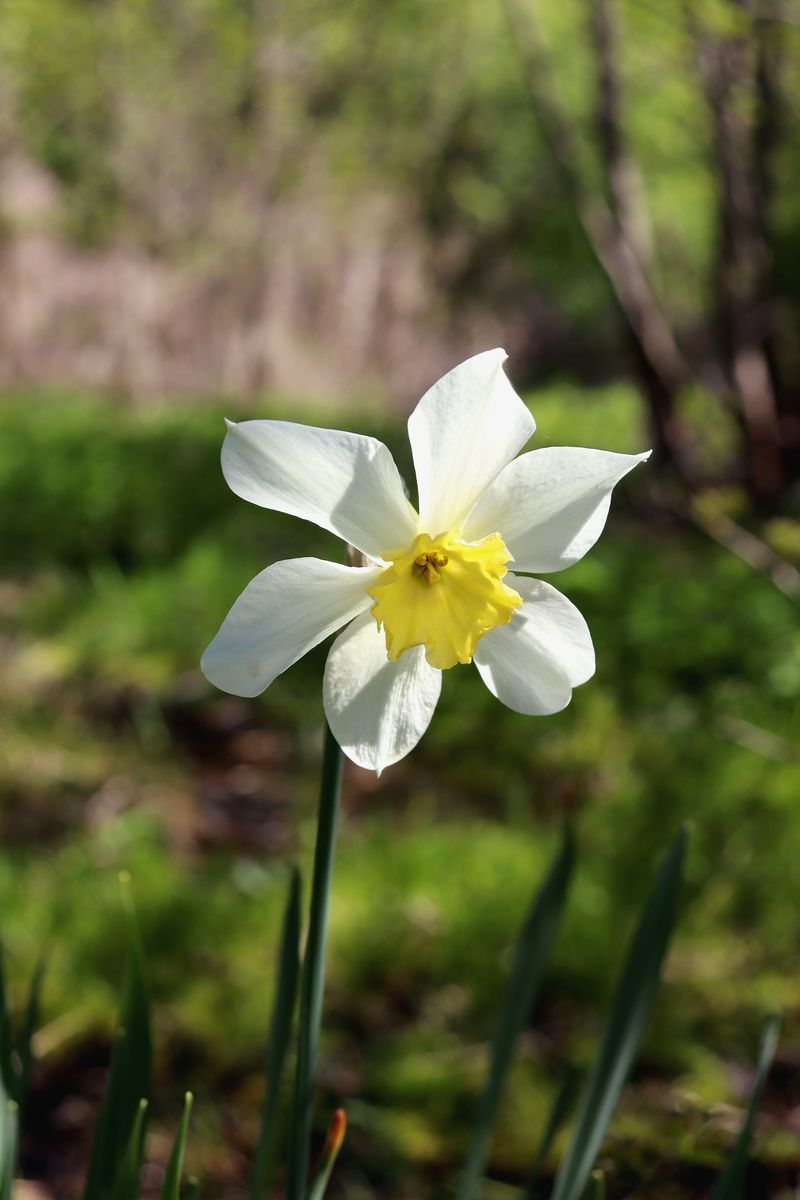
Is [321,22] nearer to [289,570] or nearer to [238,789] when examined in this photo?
[238,789]

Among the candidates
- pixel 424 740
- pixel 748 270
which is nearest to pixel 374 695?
pixel 424 740

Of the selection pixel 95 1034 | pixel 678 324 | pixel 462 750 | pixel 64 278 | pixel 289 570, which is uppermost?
pixel 289 570

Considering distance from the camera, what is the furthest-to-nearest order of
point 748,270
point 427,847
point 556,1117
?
1. point 748,270
2. point 427,847
3. point 556,1117

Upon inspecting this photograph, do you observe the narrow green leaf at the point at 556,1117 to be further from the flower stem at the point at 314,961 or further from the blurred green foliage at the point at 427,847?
the flower stem at the point at 314,961

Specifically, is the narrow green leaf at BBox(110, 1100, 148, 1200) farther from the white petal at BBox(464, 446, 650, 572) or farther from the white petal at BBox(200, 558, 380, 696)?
the white petal at BBox(464, 446, 650, 572)

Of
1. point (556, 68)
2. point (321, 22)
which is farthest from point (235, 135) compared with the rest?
point (556, 68)

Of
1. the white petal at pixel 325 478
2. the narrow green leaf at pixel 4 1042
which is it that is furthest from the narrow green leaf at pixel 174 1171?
the white petal at pixel 325 478

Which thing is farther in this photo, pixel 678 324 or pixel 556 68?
pixel 678 324

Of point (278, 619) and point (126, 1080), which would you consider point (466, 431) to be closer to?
point (278, 619)
